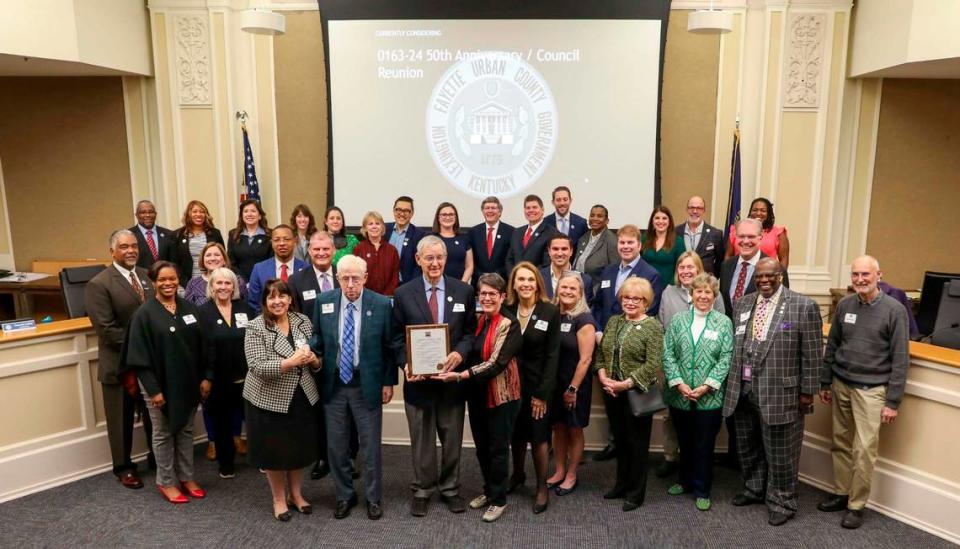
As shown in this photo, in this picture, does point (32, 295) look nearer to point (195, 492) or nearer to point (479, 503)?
point (195, 492)

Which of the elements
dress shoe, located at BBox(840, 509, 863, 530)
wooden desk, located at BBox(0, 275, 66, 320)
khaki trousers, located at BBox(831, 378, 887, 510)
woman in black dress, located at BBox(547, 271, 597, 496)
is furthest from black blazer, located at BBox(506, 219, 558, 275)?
wooden desk, located at BBox(0, 275, 66, 320)

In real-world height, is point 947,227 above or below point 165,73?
below

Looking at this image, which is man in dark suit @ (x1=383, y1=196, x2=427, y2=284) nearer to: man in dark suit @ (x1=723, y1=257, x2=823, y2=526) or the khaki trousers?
man in dark suit @ (x1=723, y1=257, x2=823, y2=526)

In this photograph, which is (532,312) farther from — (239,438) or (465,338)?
(239,438)

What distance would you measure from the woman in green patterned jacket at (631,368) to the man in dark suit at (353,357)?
126 cm

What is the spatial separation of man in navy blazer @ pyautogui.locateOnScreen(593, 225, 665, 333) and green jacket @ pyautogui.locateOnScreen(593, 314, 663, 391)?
0.47 meters

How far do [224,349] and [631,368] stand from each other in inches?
95.7

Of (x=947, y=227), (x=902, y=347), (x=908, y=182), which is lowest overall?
(x=902, y=347)

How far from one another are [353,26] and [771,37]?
4152 millimetres

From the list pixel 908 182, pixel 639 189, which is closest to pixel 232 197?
pixel 639 189

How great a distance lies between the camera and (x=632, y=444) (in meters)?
3.66

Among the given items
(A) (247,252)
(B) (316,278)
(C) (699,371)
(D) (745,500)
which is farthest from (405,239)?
(D) (745,500)

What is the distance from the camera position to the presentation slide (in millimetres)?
6496

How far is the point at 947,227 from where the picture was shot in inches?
258
